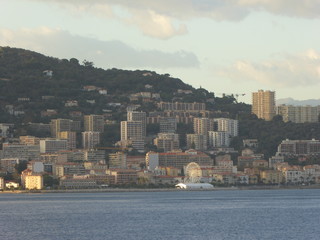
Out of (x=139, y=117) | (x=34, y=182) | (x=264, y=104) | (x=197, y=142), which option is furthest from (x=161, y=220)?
(x=264, y=104)

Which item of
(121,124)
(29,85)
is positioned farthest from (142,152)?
(29,85)

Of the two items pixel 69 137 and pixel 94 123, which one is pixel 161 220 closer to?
pixel 69 137

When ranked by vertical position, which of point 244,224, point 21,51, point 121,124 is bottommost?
point 244,224

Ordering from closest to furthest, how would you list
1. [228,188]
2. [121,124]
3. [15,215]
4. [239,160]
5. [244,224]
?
[244,224] → [15,215] → [228,188] → [239,160] → [121,124]

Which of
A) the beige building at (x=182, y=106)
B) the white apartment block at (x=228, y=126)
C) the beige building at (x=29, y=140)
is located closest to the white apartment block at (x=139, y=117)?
the white apartment block at (x=228, y=126)

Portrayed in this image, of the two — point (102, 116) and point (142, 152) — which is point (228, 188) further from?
point (102, 116)

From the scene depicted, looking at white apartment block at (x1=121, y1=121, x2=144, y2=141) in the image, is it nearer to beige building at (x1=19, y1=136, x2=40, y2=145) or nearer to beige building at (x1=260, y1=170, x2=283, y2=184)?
beige building at (x1=19, y1=136, x2=40, y2=145)

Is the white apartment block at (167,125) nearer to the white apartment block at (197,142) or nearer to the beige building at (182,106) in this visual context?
the white apartment block at (197,142)
